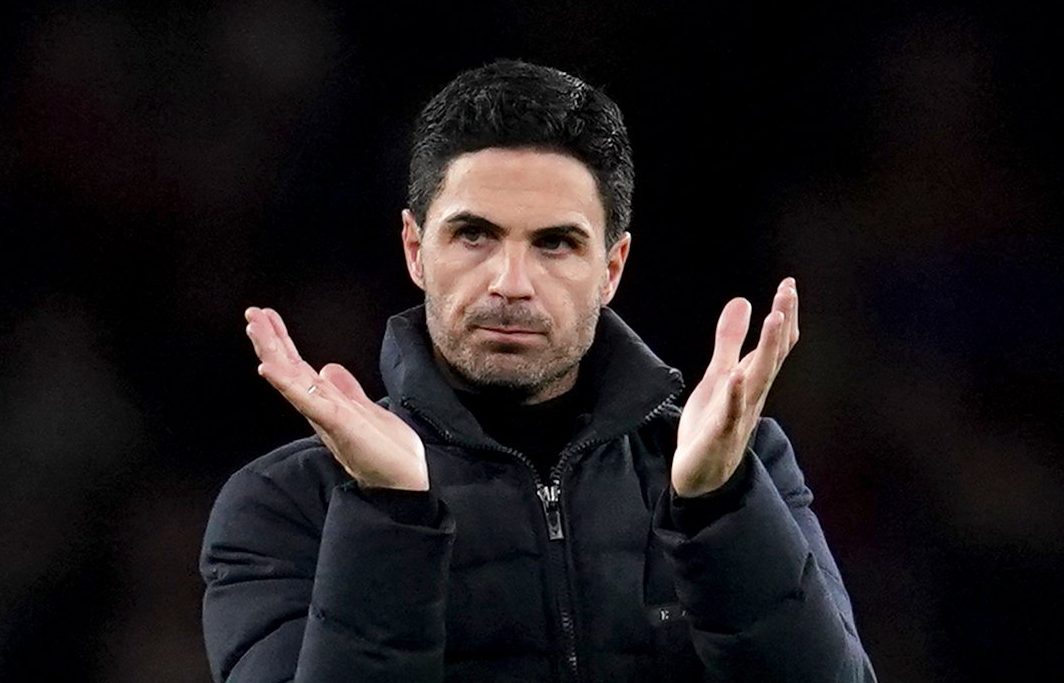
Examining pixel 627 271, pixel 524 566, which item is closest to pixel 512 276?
pixel 524 566

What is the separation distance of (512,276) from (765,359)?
0.98 ft

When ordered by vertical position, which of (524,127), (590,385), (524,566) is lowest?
(524,566)

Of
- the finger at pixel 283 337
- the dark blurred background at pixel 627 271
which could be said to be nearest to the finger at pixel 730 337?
the finger at pixel 283 337

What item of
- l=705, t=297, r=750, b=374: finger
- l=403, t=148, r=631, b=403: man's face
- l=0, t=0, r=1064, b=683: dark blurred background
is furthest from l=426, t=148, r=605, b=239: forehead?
l=0, t=0, r=1064, b=683: dark blurred background

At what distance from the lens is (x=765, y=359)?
53.3 inches

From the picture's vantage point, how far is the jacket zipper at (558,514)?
1.47m

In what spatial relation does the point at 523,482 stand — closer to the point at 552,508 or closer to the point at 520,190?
the point at 552,508

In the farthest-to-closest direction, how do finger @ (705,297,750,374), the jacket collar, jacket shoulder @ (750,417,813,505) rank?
jacket shoulder @ (750,417,813,505)
the jacket collar
finger @ (705,297,750,374)

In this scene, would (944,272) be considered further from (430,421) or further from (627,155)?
(430,421)

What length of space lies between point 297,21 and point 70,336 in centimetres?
66

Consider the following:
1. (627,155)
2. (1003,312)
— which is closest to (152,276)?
(627,155)

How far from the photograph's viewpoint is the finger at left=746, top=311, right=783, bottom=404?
52.8 inches

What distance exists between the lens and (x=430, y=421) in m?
1.54

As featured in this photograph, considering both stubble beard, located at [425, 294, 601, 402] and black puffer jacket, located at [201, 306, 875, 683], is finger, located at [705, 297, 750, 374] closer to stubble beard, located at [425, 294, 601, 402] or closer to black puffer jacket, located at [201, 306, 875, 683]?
black puffer jacket, located at [201, 306, 875, 683]
